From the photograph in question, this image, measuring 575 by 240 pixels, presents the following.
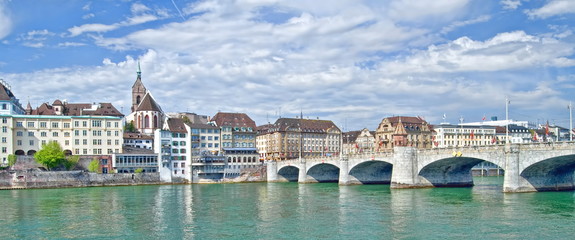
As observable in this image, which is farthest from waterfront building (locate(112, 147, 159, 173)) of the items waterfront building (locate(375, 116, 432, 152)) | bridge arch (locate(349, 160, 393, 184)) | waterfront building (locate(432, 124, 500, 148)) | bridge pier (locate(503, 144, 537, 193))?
waterfront building (locate(432, 124, 500, 148))

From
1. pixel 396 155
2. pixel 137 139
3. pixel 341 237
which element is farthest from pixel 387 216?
pixel 137 139

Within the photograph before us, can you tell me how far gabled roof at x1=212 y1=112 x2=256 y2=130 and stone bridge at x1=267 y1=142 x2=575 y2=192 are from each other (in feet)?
70.6

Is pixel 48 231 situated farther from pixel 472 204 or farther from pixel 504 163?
pixel 504 163

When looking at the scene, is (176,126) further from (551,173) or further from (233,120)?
(551,173)

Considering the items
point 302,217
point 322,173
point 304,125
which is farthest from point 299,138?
point 302,217

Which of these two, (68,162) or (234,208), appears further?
(68,162)

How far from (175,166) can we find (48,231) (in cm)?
7743

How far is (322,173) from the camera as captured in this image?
114m

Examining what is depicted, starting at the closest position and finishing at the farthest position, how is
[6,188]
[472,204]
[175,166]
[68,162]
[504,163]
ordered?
1. [472,204]
2. [504,163]
3. [6,188]
4. [68,162]
5. [175,166]

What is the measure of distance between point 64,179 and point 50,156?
501 centimetres

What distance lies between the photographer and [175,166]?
395 feet

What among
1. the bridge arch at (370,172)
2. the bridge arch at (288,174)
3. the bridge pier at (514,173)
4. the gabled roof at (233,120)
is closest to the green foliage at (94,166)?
the gabled roof at (233,120)

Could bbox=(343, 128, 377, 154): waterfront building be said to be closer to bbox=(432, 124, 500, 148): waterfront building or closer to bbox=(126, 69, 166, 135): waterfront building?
bbox=(432, 124, 500, 148): waterfront building

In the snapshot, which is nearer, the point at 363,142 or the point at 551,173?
the point at 551,173
